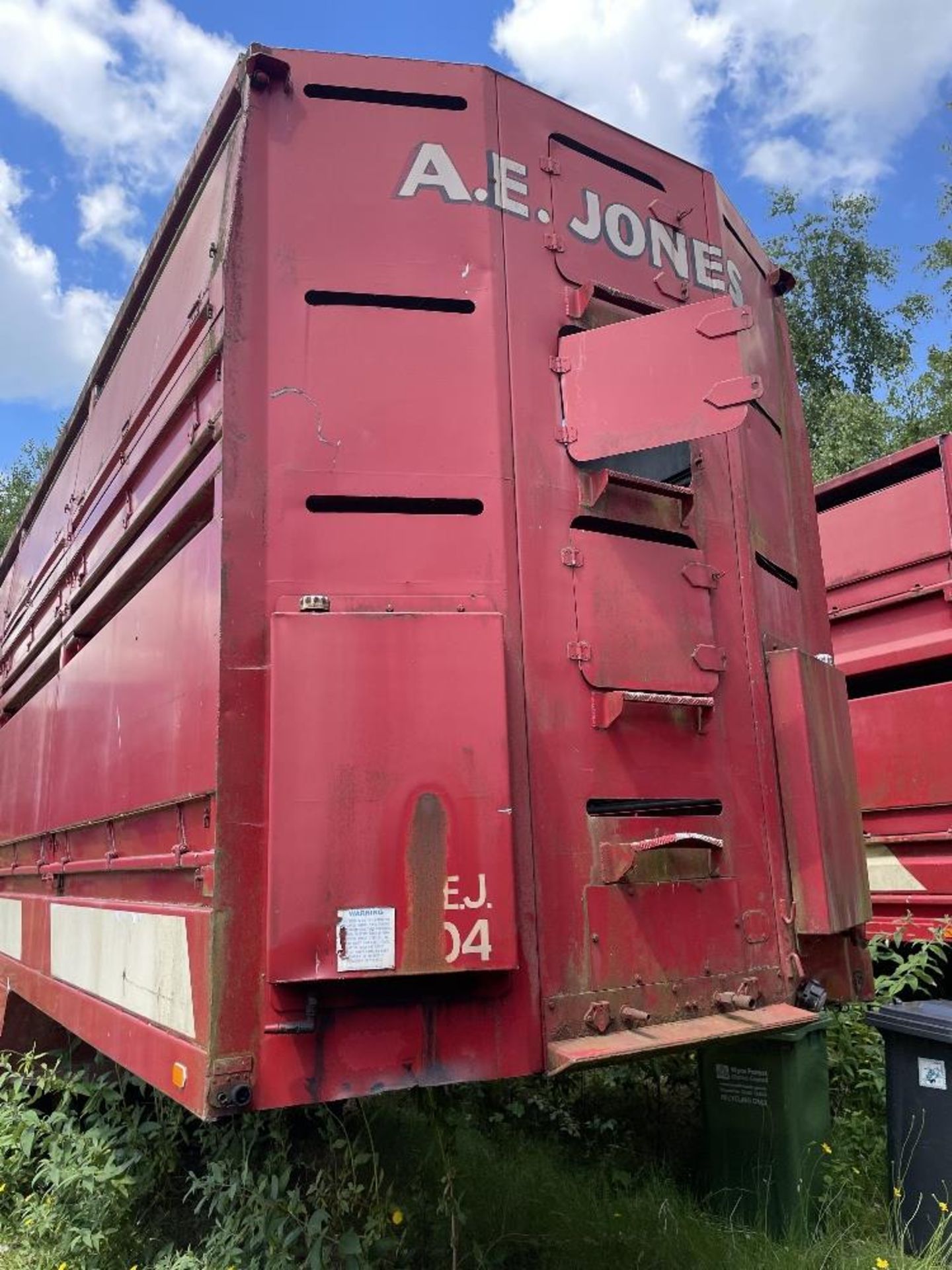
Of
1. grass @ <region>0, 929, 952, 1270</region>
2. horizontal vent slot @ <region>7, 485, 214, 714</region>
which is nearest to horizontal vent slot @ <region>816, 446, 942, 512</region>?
grass @ <region>0, 929, 952, 1270</region>

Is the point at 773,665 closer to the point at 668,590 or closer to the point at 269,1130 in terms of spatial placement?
the point at 668,590

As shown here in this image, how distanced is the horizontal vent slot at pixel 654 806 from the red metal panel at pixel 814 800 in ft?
0.97

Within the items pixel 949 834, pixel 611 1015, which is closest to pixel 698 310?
pixel 611 1015

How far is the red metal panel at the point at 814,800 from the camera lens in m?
2.95

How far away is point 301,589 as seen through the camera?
254cm

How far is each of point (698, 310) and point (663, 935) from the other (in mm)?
1726

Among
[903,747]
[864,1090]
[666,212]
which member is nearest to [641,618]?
[666,212]

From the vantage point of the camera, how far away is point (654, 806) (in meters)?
2.76

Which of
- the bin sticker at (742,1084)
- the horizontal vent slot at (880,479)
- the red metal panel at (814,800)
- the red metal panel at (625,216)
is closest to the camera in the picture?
the red metal panel at (814,800)

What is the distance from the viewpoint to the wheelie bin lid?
134 inches

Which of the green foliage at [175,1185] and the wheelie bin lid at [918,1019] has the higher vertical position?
the wheelie bin lid at [918,1019]

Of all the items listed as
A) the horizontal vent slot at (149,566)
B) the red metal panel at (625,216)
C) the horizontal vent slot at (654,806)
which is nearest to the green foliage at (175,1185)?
the horizontal vent slot at (654,806)

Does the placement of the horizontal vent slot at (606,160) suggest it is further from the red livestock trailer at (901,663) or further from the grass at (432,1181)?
the grass at (432,1181)

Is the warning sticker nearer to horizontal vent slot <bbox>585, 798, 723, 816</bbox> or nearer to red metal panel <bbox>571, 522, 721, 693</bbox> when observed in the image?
horizontal vent slot <bbox>585, 798, 723, 816</bbox>
